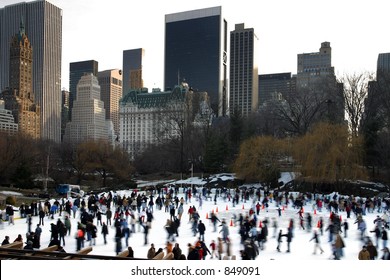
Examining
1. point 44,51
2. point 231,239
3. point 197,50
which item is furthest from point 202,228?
point 44,51

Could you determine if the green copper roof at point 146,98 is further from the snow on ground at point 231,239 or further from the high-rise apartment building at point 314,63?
the snow on ground at point 231,239

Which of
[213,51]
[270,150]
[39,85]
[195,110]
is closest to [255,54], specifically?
[213,51]

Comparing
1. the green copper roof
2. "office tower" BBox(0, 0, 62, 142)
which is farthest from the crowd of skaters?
"office tower" BBox(0, 0, 62, 142)

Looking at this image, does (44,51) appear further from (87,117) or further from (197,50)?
(197,50)

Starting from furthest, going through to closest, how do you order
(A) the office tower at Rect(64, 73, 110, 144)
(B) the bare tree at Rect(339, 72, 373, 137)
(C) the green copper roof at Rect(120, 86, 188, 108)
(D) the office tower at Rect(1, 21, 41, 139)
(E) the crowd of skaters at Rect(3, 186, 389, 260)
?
(A) the office tower at Rect(64, 73, 110, 144) → (C) the green copper roof at Rect(120, 86, 188, 108) → (D) the office tower at Rect(1, 21, 41, 139) → (B) the bare tree at Rect(339, 72, 373, 137) → (E) the crowd of skaters at Rect(3, 186, 389, 260)

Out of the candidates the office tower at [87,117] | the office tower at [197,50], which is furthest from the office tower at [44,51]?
the office tower at [197,50]

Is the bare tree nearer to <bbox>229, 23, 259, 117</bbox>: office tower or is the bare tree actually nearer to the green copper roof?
the green copper roof
